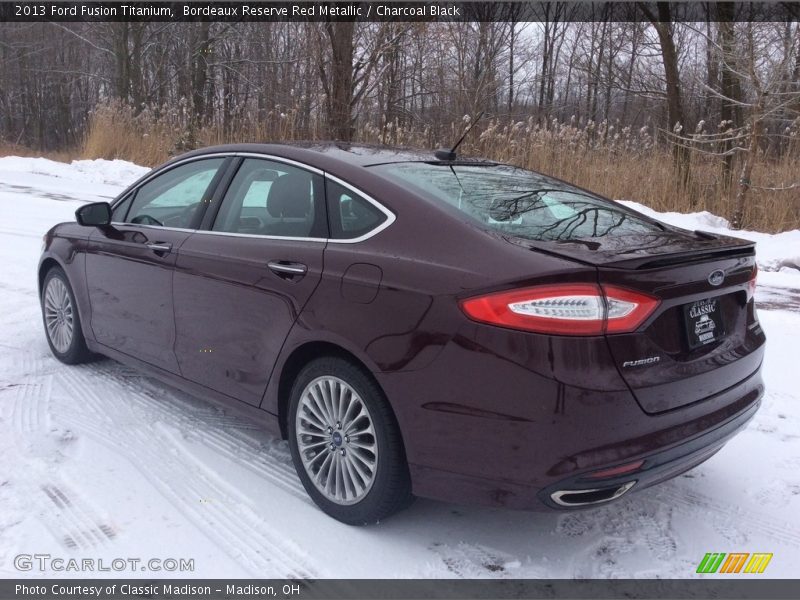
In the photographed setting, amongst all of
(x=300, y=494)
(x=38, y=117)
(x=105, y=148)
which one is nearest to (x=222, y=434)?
(x=300, y=494)

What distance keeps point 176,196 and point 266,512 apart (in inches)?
80.2

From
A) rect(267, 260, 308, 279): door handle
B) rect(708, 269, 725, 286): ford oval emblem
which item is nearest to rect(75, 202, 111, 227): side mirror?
rect(267, 260, 308, 279): door handle

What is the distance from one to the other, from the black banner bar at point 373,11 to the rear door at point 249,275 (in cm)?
1024

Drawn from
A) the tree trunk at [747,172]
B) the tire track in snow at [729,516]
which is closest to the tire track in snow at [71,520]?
the tire track in snow at [729,516]

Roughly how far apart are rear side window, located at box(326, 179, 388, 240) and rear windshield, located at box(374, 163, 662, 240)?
0.19 metres

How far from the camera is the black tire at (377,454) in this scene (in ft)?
9.16

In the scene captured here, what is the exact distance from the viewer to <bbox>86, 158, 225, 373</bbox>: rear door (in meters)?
3.90

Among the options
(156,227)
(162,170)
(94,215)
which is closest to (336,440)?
(156,227)

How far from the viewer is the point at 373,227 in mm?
2992

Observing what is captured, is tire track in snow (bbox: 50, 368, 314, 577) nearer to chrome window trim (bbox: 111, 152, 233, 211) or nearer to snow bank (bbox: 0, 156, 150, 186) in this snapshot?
chrome window trim (bbox: 111, 152, 233, 211)

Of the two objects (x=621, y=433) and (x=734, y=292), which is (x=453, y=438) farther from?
(x=734, y=292)

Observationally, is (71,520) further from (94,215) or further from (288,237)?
(94,215)

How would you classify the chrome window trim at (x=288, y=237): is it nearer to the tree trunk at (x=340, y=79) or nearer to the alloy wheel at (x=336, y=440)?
the alloy wheel at (x=336, y=440)

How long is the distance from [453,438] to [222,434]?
1735 mm
